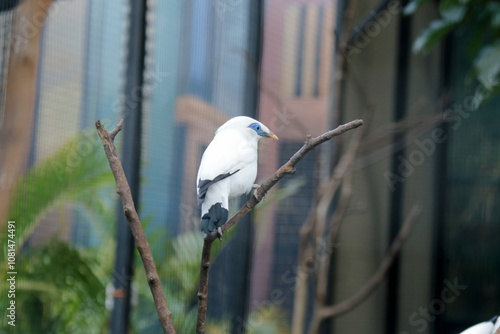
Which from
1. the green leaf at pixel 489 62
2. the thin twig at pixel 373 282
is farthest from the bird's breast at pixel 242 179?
the thin twig at pixel 373 282

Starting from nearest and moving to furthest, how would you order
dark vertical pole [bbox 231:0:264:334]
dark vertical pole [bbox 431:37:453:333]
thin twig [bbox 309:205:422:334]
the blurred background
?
the blurred background < dark vertical pole [bbox 231:0:264:334] < thin twig [bbox 309:205:422:334] < dark vertical pole [bbox 431:37:453:333]

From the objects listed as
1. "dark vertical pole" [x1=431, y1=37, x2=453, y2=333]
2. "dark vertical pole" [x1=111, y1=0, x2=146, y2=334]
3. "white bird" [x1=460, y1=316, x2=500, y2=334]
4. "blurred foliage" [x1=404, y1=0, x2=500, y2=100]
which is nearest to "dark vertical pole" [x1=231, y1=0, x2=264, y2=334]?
"dark vertical pole" [x1=111, y1=0, x2=146, y2=334]

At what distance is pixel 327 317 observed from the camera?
171 cm

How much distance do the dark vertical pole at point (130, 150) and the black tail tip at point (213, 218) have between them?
0.80 m

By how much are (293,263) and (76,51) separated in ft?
2.95

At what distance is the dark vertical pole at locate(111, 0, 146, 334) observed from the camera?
1239 mm

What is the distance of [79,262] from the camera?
126 centimetres

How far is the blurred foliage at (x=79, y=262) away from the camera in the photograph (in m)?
1.14

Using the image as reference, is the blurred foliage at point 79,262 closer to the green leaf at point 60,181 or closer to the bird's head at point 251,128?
the green leaf at point 60,181

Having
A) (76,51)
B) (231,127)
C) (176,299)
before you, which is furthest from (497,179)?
(231,127)

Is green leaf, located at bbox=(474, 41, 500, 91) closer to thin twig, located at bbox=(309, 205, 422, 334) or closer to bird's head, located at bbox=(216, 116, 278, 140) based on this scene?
thin twig, located at bbox=(309, 205, 422, 334)

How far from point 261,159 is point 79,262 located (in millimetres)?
494

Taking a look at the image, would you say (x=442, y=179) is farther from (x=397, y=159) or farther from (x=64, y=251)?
(x=64, y=251)

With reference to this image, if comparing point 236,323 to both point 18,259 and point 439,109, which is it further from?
point 439,109
